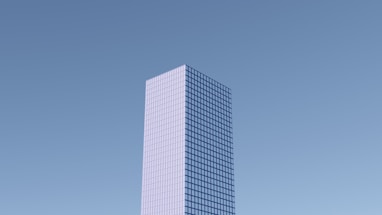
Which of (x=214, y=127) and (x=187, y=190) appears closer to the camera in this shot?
(x=187, y=190)

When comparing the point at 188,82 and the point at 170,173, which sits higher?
the point at 188,82

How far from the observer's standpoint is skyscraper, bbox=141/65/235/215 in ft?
584

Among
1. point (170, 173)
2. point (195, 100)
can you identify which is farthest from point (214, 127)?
point (170, 173)

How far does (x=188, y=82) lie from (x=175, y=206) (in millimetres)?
45862

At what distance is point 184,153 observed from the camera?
588 feet

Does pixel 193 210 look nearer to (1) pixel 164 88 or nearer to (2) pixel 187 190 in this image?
(2) pixel 187 190

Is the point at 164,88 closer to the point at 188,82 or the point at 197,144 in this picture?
the point at 188,82

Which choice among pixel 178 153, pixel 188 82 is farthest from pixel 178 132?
pixel 188 82

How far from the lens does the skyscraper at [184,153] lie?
178 m

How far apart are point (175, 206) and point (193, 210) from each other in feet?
20.6

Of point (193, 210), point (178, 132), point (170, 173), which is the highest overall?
point (178, 132)

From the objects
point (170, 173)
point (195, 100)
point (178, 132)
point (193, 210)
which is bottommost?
point (193, 210)

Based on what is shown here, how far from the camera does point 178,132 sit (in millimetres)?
183750

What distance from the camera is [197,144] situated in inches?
7288
